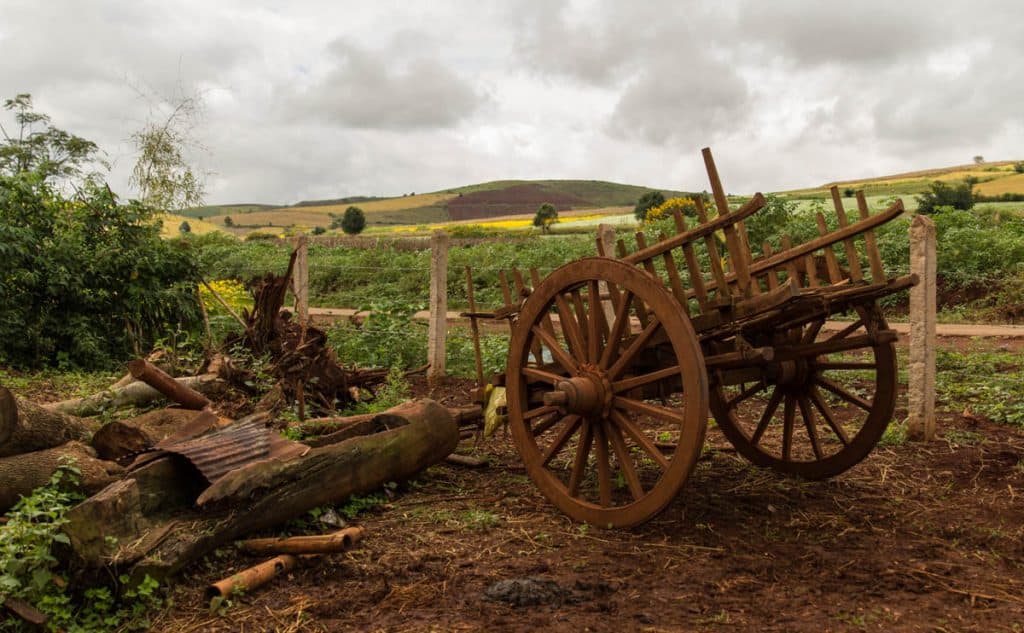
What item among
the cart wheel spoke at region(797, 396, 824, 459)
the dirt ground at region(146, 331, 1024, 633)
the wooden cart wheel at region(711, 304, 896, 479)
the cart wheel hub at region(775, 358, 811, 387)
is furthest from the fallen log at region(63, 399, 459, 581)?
the cart wheel spoke at region(797, 396, 824, 459)

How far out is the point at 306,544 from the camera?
3.61 meters

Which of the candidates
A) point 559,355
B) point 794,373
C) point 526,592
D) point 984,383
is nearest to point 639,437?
point 559,355

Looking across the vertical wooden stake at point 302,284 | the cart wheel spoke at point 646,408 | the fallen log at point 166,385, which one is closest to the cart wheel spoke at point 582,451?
the cart wheel spoke at point 646,408

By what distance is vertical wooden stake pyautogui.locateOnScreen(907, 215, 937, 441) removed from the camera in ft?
18.3

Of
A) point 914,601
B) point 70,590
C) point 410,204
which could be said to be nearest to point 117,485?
point 70,590

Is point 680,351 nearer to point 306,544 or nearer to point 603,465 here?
point 603,465

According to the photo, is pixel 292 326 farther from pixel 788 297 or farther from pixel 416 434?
pixel 788 297

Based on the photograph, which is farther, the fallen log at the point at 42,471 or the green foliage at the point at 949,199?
the green foliage at the point at 949,199

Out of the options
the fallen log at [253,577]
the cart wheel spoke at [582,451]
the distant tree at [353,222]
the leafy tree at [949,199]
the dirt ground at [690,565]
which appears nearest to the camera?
the dirt ground at [690,565]

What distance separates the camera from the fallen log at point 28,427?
392cm

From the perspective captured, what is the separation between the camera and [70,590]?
3268 millimetres

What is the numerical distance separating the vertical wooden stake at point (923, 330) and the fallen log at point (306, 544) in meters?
Answer: 4.11

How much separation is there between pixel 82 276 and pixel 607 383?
7.63 metres

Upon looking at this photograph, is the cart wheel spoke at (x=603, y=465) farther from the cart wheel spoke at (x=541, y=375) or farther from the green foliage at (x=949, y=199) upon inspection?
the green foliage at (x=949, y=199)
